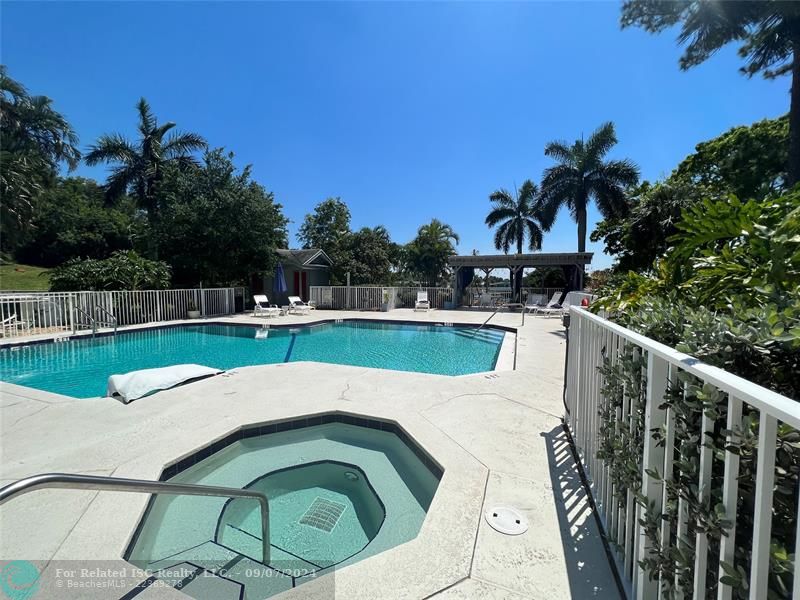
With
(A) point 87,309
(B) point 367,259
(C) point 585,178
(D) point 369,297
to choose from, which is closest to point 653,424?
(A) point 87,309

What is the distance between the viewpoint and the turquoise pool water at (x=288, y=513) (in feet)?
7.25

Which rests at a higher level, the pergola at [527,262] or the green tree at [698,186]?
the green tree at [698,186]

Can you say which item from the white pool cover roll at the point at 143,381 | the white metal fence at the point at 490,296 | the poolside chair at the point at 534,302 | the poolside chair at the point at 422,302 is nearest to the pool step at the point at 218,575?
the white pool cover roll at the point at 143,381

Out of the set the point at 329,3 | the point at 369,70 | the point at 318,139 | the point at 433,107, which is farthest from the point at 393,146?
the point at 329,3

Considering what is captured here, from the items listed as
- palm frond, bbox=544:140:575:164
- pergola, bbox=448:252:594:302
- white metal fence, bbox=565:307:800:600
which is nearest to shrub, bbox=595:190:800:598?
white metal fence, bbox=565:307:800:600

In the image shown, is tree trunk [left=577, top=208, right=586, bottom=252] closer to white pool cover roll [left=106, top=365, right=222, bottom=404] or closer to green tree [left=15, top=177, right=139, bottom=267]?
white pool cover roll [left=106, top=365, right=222, bottom=404]

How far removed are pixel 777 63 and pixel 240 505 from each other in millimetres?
19522

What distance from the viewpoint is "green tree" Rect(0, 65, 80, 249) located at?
1404 centimetres

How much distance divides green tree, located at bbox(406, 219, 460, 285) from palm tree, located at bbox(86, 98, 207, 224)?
1661cm

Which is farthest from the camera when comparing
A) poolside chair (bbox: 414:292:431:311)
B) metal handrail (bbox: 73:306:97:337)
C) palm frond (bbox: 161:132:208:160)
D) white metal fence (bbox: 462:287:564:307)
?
palm frond (bbox: 161:132:208:160)

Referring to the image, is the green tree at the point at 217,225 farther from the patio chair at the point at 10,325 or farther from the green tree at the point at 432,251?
the green tree at the point at 432,251

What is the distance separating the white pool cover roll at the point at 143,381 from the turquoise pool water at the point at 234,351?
169 centimetres

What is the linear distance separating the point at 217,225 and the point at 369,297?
7.90m

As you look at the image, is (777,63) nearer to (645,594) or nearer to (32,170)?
(645,594)
